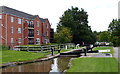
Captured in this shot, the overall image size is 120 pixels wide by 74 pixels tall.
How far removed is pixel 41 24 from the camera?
5619cm

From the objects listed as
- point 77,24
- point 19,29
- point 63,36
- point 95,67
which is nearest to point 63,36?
point 63,36

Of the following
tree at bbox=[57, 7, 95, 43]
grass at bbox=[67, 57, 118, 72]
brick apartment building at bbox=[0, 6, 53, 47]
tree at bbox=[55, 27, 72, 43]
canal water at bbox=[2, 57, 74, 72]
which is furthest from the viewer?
tree at bbox=[57, 7, 95, 43]

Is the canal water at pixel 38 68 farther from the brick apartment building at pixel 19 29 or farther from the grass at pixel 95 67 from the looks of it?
the brick apartment building at pixel 19 29

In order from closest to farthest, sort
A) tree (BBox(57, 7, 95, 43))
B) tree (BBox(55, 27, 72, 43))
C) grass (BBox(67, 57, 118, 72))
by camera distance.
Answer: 1. grass (BBox(67, 57, 118, 72))
2. tree (BBox(55, 27, 72, 43))
3. tree (BBox(57, 7, 95, 43))

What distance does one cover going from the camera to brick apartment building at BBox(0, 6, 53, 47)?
41.3 meters

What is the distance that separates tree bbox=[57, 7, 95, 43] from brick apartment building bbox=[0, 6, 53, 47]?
7.10m

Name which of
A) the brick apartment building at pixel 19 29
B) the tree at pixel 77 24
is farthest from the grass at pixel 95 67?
the tree at pixel 77 24

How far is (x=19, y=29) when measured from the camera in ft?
152

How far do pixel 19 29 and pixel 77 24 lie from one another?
25.1 m

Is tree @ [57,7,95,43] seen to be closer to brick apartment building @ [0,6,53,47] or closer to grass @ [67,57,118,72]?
brick apartment building @ [0,6,53,47]

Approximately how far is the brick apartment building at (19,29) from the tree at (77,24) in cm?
710

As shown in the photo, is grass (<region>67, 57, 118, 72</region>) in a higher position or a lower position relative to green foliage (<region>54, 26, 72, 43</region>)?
lower

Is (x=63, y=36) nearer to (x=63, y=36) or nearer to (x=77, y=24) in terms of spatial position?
(x=63, y=36)

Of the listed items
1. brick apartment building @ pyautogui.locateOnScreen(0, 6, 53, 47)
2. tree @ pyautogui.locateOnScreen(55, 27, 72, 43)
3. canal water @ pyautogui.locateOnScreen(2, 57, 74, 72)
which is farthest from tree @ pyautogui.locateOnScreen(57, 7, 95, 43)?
canal water @ pyautogui.locateOnScreen(2, 57, 74, 72)
